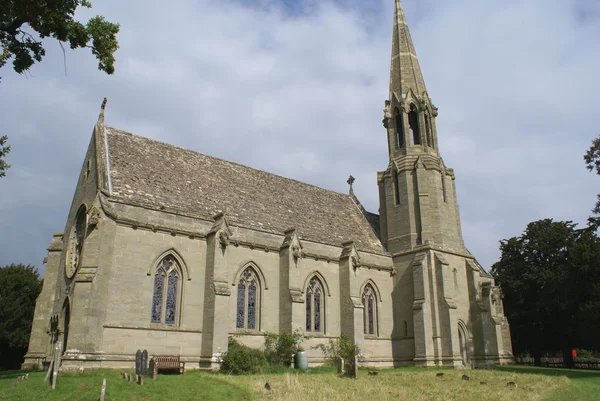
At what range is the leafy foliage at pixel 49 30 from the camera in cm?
1318

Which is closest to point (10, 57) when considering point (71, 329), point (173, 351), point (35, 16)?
point (35, 16)

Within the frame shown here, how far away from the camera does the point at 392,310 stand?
33.1 meters

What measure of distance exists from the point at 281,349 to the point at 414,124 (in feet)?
71.1

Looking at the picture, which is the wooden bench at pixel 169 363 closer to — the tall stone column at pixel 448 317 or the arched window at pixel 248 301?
the arched window at pixel 248 301

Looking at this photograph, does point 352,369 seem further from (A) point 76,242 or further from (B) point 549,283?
(B) point 549,283

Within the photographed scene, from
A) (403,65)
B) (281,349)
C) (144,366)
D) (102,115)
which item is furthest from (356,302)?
(403,65)

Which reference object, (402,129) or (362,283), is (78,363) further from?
(402,129)

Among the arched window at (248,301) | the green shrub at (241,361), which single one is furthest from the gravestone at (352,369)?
the arched window at (248,301)

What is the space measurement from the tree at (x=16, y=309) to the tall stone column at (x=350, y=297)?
87.5ft

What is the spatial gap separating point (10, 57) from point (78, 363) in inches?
479

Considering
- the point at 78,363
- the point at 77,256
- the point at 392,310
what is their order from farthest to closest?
the point at 392,310 → the point at 77,256 → the point at 78,363

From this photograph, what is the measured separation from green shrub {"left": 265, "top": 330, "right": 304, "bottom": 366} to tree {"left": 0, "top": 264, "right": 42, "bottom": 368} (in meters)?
24.7

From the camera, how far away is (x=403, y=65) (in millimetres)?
40062

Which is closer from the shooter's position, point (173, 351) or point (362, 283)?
point (173, 351)
